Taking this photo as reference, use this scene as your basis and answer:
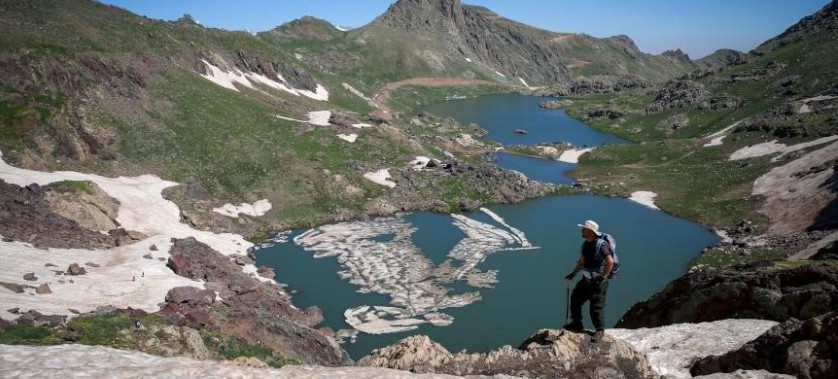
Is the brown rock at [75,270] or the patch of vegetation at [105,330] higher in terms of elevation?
the brown rock at [75,270]

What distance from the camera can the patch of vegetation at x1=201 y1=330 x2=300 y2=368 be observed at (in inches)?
1200

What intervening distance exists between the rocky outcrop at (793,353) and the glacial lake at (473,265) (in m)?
25.3

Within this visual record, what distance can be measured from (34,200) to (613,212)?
72.7 metres

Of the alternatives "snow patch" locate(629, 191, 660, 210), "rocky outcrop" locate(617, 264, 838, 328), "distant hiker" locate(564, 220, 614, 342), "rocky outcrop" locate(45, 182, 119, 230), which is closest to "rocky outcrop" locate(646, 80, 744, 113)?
"snow patch" locate(629, 191, 660, 210)

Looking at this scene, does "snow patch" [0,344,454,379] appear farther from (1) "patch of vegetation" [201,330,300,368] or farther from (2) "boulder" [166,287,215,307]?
(2) "boulder" [166,287,215,307]

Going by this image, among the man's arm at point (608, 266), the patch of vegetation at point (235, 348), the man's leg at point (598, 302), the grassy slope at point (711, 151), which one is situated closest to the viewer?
the man's arm at point (608, 266)

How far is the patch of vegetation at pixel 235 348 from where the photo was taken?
100 feet

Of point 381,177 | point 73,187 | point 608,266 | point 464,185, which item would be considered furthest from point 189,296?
point 464,185

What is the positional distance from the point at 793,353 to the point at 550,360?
8018 millimetres

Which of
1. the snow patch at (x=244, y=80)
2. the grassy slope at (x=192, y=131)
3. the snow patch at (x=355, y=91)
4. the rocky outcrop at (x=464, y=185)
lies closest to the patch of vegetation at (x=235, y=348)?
the grassy slope at (x=192, y=131)

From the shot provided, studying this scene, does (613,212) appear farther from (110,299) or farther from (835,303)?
(110,299)

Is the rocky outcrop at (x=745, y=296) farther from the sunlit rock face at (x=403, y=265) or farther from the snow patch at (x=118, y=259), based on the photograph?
the snow patch at (x=118, y=259)

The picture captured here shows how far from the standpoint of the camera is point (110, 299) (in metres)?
39.9

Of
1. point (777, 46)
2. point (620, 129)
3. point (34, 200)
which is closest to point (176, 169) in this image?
point (34, 200)
